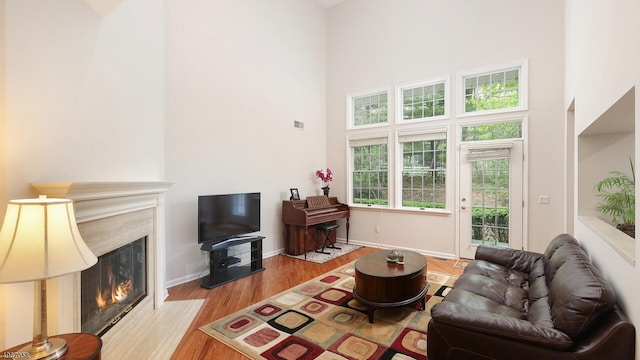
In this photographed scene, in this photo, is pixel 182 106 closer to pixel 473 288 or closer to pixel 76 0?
pixel 76 0

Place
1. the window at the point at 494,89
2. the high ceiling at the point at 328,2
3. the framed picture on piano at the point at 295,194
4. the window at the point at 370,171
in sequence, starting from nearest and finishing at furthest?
the window at the point at 494,89, the framed picture on piano at the point at 295,194, the window at the point at 370,171, the high ceiling at the point at 328,2

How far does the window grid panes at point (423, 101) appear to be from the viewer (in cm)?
531

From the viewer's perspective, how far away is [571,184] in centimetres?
Result: 370

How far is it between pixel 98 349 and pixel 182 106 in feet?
10.5

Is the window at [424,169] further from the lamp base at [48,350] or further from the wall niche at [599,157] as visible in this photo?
the lamp base at [48,350]

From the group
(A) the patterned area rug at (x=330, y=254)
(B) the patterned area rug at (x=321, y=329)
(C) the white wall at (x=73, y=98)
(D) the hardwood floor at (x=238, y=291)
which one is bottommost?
(D) the hardwood floor at (x=238, y=291)

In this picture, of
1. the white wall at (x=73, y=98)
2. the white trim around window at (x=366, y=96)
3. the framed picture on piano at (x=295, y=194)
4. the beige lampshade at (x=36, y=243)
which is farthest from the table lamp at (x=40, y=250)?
the white trim around window at (x=366, y=96)

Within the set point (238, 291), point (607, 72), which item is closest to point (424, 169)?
point (607, 72)

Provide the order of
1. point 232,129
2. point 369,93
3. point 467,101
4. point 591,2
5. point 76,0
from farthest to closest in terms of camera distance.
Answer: point 369,93
point 467,101
point 232,129
point 591,2
point 76,0

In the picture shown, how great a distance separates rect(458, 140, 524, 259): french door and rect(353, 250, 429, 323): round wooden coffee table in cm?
238

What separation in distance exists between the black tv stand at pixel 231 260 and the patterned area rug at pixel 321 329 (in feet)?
3.06

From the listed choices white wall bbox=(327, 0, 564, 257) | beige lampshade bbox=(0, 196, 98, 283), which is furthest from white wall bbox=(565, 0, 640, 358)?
beige lampshade bbox=(0, 196, 98, 283)

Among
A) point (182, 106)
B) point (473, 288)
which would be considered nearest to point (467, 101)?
point (473, 288)

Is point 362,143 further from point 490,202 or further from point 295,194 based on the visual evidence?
point 490,202
